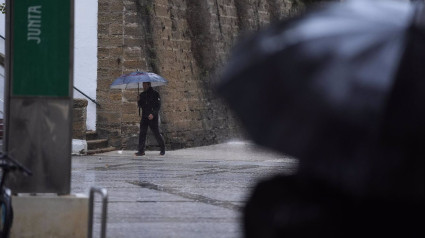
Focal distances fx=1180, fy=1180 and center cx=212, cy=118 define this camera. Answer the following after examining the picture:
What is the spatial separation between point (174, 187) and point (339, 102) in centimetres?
1275

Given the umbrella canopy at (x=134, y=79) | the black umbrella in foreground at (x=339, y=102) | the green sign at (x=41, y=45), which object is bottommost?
the black umbrella in foreground at (x=339, y=102)

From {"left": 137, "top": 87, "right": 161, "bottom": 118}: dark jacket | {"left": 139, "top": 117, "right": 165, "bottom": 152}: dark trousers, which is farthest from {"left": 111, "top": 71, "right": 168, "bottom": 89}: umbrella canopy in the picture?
{"left": 139, "top": 117, "right": 165, "bottom": 152}: dark trousers

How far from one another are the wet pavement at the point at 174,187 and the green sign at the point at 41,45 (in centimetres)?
170

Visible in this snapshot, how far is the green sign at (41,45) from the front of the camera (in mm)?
8875

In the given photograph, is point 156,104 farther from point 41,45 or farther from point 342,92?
Answer: point 342,92

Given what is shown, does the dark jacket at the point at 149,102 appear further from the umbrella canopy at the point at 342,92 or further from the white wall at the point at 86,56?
the umbrella canopy at the point at 342,92

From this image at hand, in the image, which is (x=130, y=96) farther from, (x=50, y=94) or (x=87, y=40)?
(x=50, y=94)

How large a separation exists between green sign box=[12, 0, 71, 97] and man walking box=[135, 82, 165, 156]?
17.7 m

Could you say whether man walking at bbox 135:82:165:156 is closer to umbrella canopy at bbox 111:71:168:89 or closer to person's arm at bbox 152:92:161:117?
person's arm at bbox 152:92:161:117

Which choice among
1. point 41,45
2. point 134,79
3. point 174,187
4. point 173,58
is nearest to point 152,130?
point 134,79

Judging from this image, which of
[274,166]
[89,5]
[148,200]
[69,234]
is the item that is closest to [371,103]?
[69,234]

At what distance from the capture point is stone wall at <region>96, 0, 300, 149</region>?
28297 millimetres

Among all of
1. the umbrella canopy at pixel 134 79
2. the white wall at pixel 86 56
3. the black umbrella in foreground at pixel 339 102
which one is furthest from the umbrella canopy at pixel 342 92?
the white wall at pixel 86 56

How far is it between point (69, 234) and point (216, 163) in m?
14.5
